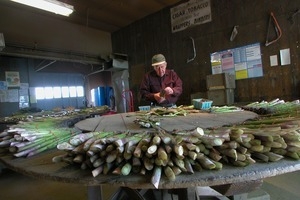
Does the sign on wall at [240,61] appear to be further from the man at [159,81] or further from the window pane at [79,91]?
the window pane at [79,91]

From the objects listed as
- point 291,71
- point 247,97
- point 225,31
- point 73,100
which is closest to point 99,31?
point 73,100

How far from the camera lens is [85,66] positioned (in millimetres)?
9852

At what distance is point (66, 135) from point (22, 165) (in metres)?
0.30

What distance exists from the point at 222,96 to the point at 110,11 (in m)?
3.79

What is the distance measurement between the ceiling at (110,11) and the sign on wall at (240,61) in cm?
189

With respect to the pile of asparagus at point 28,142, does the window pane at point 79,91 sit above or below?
above

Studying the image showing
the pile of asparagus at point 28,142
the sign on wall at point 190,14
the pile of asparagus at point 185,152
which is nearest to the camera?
the pile of asparagus at point 185,152

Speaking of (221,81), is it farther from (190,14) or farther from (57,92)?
(57,92)

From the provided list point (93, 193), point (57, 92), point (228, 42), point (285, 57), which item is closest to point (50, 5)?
point (228, 42)

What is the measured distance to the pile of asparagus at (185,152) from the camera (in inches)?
25.1

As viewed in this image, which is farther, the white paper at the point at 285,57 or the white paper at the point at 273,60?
the white paper at the point at 273,60

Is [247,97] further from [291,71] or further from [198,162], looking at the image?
[198,162]

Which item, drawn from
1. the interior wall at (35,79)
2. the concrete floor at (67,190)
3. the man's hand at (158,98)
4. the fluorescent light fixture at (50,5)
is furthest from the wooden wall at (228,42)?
the interior wall at (35,79)

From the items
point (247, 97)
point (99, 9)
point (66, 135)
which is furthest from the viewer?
Answer: point (99, 9)
